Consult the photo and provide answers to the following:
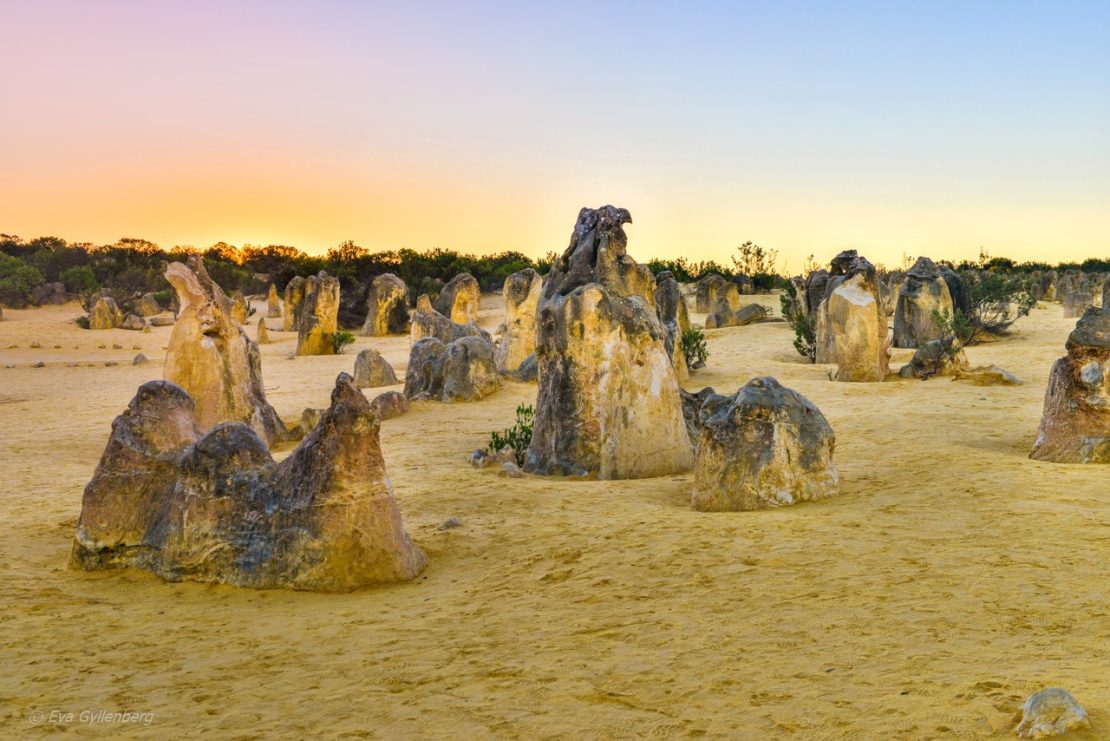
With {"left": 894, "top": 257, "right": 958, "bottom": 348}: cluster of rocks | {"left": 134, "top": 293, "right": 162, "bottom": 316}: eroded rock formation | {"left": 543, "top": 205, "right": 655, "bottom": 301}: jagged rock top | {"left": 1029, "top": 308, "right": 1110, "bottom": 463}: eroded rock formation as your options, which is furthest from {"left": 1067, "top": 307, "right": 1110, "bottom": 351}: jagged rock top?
{"left": 134, "top": 293, "right": 162, "bottom": 316}: eroded rock formation

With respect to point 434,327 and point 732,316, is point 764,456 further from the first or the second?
point 732,316

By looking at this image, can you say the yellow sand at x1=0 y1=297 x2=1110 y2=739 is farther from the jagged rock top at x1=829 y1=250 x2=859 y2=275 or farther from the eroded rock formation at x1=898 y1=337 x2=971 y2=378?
the jagged rock top at x1=829 y1=250 x2=859 y2=275

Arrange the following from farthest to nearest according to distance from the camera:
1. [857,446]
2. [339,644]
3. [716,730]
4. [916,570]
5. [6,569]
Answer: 1. [857,446]
2. [6,569]
3. [916,570]
4. [339,644]
5. [716,730]

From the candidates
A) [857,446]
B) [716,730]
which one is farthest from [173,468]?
[857,446]

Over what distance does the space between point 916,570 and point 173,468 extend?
4.79 m

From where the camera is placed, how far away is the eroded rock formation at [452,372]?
629 inches

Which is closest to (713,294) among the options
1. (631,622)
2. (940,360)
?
(940,360)

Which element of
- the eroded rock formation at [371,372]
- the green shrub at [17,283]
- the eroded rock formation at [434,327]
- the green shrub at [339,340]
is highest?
the green shrub at [17,283]

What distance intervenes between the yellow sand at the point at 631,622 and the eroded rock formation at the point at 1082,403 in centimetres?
36

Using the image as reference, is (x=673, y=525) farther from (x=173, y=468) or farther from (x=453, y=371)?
(x=453, y=371)

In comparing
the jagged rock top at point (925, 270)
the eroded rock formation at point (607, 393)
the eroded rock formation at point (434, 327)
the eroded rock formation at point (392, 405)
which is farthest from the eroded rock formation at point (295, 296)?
the eroded rock formation at point (607, 393)

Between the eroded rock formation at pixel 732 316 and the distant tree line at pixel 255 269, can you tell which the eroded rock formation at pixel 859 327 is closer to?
the eroded rock formation at pixel 732 316

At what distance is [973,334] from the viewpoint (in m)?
22.6

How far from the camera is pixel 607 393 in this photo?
31.6 feet
